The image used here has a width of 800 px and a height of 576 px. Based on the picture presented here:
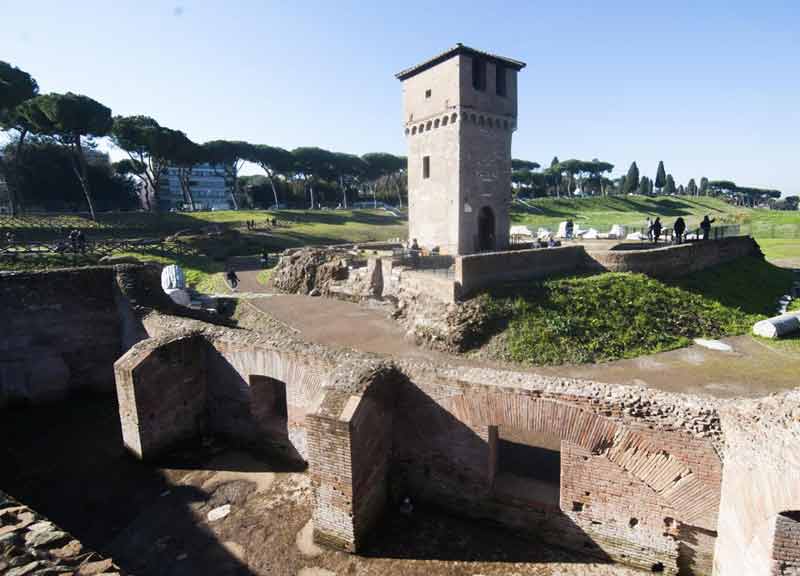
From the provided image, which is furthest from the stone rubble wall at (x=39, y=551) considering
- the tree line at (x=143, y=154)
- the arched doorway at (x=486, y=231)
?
the tree line at (x=143, y=154)

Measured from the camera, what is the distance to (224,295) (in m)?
22.4

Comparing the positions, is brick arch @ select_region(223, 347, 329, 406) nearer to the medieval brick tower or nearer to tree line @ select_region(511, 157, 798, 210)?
the medieval brick tower

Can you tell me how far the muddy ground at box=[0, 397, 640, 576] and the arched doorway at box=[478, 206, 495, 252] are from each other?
16390mm

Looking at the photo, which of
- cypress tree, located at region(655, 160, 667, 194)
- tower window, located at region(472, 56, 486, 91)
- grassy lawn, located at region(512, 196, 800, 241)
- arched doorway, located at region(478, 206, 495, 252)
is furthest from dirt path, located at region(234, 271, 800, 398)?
cypress tree, located at region(655, 160, 667, 194)

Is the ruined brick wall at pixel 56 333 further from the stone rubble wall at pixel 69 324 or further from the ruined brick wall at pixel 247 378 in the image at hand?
the ruined brick wall at pixel 247 378

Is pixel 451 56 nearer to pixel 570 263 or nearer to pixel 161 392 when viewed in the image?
pixel 570 263

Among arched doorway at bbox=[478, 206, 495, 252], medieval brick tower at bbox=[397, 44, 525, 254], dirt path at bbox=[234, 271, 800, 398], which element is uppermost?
medieval brick tower at bbox=[397, 44, 525, 254]

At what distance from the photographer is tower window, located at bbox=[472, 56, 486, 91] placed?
67.3ft

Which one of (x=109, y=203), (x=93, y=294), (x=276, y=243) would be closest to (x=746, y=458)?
(x=93, y=294)

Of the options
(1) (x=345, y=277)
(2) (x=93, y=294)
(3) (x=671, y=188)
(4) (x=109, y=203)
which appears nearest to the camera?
(2) (x=93, y=294)

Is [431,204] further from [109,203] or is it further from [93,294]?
[109,203]

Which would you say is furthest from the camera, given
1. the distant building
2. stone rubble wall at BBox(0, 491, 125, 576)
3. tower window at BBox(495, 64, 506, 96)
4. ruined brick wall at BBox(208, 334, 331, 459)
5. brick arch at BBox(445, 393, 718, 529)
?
the distant building

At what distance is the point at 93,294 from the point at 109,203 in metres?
48.9

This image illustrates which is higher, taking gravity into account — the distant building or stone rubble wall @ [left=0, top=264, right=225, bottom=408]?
the distant building
